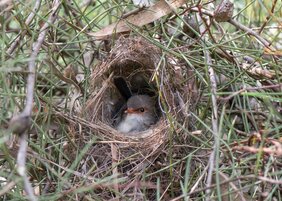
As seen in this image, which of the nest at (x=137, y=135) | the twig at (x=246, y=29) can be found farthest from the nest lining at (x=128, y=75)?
the twig at (x=246, y=29)

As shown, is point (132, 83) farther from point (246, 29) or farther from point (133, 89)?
point (246, 29)

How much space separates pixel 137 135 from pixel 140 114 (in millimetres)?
708

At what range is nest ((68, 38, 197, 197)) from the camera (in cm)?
330

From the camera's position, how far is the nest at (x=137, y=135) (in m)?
3.30

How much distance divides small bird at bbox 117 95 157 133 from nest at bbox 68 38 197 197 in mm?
551

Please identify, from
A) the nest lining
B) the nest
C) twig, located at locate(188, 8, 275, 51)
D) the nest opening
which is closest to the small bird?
the nest opening

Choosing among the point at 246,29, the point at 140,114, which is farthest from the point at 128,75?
the point at 246,29

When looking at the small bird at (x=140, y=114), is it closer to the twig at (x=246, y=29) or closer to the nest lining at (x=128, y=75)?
the nest lining at (x=128, y=75)

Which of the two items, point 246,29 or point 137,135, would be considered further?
point 137,135

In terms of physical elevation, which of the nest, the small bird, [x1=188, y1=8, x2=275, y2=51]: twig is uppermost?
[x1=188, y1=8, x2=275, y2=51]: twig

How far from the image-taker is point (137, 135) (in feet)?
12.7

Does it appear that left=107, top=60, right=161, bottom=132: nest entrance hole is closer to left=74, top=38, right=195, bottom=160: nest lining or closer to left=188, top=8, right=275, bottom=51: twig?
left=74, top=38, right=195, bottom=160: nest lining

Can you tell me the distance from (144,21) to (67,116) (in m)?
0.72

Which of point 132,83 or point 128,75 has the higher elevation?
point 128,75
